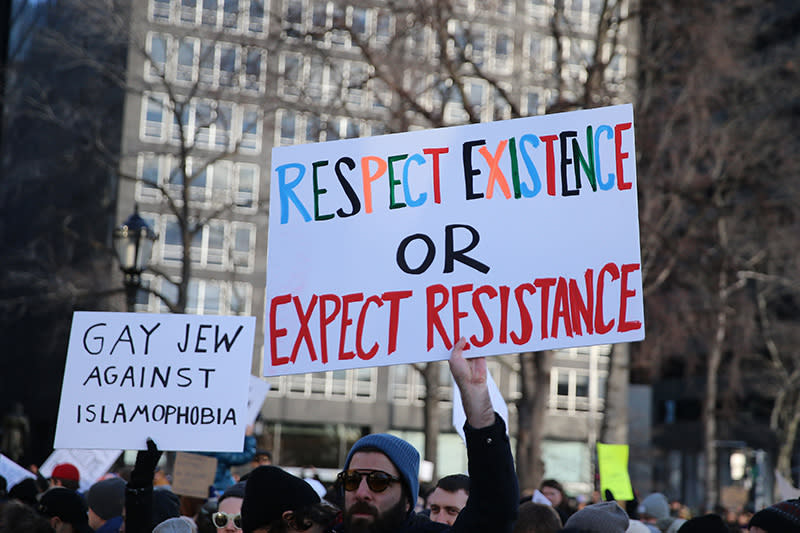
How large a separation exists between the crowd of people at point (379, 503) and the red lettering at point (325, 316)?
1.66ft

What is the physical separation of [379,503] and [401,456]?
19 cm

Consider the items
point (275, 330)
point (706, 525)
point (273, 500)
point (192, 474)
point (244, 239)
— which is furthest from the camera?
point (244, 239)

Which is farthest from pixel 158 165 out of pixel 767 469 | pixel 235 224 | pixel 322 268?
pixel 322 268

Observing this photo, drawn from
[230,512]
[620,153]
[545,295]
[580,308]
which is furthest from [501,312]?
[230,512]

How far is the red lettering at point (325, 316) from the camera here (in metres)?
4.98

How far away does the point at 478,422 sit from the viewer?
3949 mm

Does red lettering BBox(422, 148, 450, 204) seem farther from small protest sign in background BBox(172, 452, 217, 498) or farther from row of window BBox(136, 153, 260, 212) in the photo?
row of window BBox(136, 153, 260, 212)

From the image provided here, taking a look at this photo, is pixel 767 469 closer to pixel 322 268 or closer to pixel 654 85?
pixel 654 85

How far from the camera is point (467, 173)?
5109 millimetres

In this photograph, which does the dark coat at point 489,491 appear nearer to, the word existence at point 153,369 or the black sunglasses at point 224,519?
the black sunglasses at point 224,519

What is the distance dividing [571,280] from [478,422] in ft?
3.62

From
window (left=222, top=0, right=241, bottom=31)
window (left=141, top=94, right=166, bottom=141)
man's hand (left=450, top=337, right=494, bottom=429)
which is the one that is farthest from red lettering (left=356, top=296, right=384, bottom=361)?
window (left=141, top=94, right=166, bottom=141)

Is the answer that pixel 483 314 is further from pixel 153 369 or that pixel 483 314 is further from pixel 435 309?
pixel 153 369

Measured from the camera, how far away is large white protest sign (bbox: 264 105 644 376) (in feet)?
15.8
